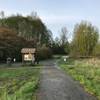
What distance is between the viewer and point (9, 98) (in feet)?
46.3

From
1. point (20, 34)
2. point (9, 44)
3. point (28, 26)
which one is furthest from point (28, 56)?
point (28, 26)

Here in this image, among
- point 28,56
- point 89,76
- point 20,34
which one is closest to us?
point 89,76

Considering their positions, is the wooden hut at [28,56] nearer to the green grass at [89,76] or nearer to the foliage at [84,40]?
the green grass at [89,76]

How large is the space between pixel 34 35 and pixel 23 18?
6392 millimetres

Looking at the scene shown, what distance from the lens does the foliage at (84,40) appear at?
84.1 m

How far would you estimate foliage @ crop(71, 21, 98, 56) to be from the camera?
84.1 m

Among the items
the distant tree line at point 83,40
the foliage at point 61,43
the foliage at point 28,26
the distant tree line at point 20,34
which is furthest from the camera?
the foliage at point 61,43

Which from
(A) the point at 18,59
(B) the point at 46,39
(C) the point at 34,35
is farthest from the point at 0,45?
(B) the point at 46,39

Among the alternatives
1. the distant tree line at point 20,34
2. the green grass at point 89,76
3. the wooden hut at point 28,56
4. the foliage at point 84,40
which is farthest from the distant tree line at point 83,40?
the green grass at point 89,76

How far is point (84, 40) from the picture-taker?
84.8 m

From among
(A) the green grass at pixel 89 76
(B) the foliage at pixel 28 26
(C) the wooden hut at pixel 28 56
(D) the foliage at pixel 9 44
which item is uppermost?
(B) the foliage at pixel 28 26

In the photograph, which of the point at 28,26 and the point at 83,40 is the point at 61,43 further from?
the point at 83,40

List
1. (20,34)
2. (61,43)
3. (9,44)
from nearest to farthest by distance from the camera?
(9,44), (20,34), (61,43)

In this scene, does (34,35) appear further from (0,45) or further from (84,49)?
(0,45)
